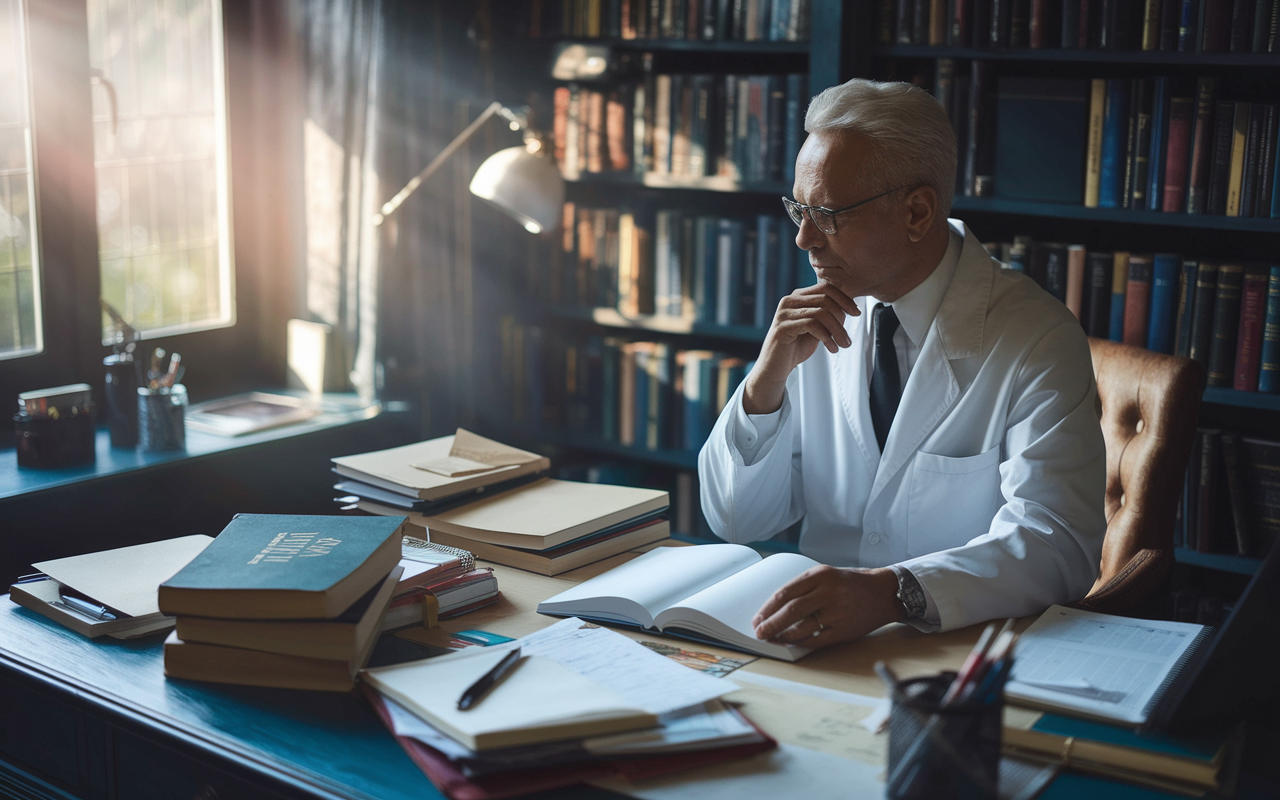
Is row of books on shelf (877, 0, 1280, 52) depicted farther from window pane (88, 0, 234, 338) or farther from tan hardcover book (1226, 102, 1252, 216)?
window pane (88, 0, 234, 338)

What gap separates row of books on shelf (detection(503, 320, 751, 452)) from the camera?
2857mm

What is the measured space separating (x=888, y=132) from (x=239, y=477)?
59.6 inches

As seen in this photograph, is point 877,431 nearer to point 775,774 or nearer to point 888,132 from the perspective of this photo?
point 888,132

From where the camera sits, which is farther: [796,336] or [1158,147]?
[1158,147]

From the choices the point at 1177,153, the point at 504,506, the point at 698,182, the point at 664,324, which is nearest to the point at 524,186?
the point at 698,182

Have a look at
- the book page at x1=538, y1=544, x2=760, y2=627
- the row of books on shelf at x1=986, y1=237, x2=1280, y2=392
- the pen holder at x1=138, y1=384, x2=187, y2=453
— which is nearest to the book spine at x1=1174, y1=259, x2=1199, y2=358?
the row of books on shelf at x1=986, y1=237, x2=1280, y2=392

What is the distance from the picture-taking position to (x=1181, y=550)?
2312 millimetres

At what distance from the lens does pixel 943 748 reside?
33.6 inches

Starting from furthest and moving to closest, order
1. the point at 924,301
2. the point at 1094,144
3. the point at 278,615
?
the point at 1094,144 < the point at 924,301 < the point at 278,615

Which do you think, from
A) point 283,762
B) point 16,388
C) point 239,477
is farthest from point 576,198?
point 283,762

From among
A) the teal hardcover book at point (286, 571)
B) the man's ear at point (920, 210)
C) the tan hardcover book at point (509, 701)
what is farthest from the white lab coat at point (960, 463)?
the teal hardcover book at point (286, 571)

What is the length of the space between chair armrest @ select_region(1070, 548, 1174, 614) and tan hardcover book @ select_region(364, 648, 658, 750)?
74 cm

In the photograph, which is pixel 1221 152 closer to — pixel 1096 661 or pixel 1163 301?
pixel 1163 301

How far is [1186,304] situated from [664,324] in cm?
121
